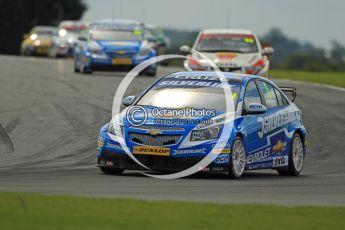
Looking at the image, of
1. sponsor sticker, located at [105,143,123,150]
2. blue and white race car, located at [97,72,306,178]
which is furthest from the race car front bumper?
sponsor sticker, located at [105,143,123,150]

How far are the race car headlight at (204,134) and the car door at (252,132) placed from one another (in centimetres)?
55

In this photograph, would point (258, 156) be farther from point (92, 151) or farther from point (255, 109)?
point (92, 151)

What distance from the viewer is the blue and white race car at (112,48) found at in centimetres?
3378

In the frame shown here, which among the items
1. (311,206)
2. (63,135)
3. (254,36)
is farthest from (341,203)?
(254,36)

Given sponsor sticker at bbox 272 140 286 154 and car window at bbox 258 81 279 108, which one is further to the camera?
car window at bbox 258 81 279 108

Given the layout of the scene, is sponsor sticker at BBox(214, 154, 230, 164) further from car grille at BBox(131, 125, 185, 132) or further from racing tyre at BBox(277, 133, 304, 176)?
racing tyre at BBox(277, 133, 304, 176)

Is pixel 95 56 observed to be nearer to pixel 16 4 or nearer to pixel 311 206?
pixel 311 206

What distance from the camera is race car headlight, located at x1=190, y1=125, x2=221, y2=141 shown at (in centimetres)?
1363

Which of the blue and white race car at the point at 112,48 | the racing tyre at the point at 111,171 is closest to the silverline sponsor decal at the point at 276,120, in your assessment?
the racing tyre at the point at 111,171

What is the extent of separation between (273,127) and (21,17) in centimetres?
6877

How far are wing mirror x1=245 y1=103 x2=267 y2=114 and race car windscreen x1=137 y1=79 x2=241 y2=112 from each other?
0.20m

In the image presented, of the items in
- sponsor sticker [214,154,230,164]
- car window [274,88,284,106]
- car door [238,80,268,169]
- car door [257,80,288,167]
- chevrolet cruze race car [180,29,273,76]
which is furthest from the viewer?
chevrolet cruze race car [180,29,273,76]

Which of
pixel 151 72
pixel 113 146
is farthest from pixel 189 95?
pixel 151 72

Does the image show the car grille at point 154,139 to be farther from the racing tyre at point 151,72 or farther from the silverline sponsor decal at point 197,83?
the racing tyre at point 151,72
